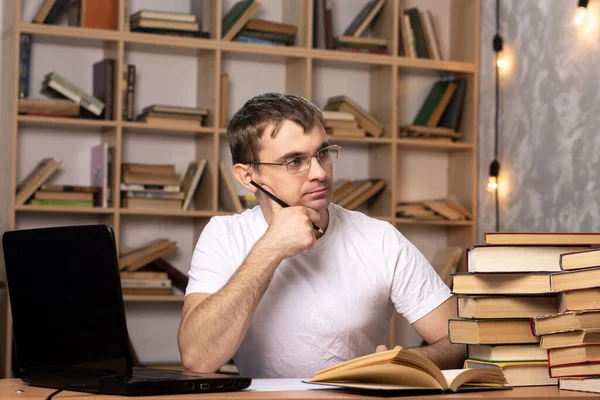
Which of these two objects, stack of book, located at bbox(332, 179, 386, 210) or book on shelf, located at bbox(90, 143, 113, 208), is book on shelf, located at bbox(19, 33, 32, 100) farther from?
stack of book, located at bbox(332, 179, 386, 210)

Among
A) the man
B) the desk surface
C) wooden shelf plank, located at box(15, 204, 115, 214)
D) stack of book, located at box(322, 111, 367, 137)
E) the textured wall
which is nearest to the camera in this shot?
the desk surface

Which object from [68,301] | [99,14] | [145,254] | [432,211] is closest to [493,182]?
[432,211]

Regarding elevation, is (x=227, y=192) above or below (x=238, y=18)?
below

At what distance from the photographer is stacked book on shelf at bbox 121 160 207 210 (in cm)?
414

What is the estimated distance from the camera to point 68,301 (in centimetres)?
146

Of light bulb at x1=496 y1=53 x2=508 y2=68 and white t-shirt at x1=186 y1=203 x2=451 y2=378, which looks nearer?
white t-shirt at x1=186 y1=203 x2=451 y2=378

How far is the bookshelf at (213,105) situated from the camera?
13.5 feet

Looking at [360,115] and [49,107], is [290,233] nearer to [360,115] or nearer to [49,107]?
[49,107]

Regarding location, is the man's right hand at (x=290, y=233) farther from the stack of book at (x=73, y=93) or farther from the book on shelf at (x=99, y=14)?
the book on shelf at (x=99, y=14)

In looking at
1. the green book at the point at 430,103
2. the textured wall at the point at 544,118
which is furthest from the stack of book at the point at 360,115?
the textured wall at the point at 544,118

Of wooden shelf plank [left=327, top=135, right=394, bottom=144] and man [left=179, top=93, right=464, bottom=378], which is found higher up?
wooden shelf plank [left=327, top=135, right=394, bottom=144]

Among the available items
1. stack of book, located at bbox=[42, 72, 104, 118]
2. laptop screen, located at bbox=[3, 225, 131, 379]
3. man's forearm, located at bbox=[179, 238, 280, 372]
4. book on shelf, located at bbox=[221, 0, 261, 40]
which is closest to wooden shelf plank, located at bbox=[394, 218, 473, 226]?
book on shelf, located at bbox=[221, 0, 261, 40]

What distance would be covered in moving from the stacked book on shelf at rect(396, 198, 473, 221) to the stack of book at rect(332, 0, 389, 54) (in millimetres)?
783

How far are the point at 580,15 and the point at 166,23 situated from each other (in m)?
1.83
